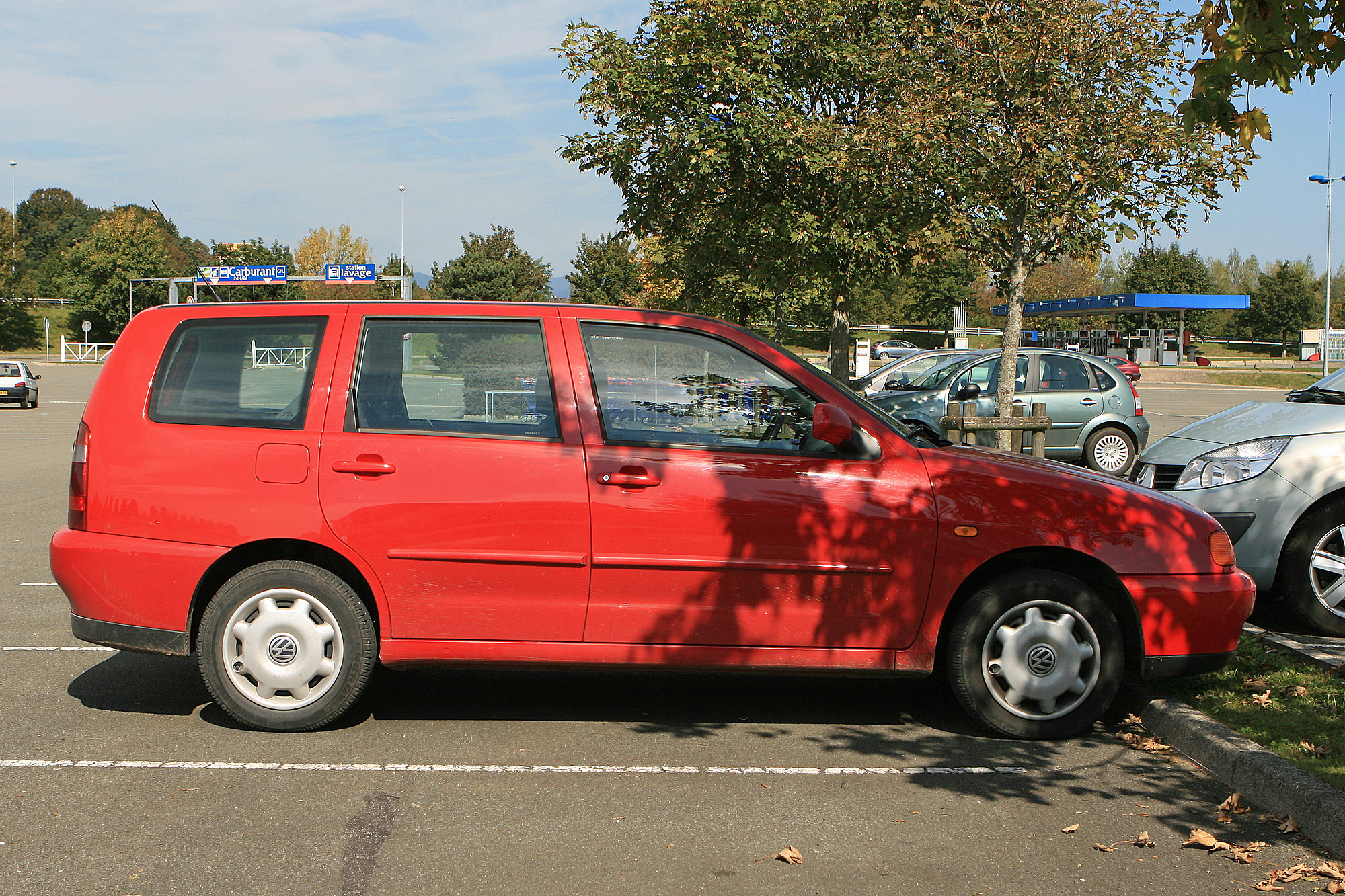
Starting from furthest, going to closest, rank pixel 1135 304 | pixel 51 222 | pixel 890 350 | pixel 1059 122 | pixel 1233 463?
pixel 51 222
pixel 890 350
pixel 1135 304
pixel 1059 122
pixel 1233 463

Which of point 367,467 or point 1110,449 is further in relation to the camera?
point 1110,449

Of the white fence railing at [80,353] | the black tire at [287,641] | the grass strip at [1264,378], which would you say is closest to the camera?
the black tire at [287,641]

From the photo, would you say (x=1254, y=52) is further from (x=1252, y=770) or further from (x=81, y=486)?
(x=81, y=486)

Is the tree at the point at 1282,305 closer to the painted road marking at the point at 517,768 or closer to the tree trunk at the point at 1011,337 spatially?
the tree trunk at the point at 1011,337

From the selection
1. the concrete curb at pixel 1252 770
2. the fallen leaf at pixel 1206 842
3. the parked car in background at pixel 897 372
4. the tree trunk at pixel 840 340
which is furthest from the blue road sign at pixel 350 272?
the fallen leaf at pixel 1206 842

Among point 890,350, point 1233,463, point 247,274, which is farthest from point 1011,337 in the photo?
point 247,274

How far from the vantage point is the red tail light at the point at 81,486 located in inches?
188

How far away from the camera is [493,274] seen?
67750mm

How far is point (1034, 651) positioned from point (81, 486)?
4082 millimetres

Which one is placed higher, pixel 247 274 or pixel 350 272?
pixel 350 272

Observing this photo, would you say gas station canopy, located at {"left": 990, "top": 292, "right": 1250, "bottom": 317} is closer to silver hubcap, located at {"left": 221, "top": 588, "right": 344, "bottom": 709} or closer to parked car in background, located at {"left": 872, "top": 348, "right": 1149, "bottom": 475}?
parked car in background, located at {"left": 872, "top": 348, "right": 1149, "bottom": 475}

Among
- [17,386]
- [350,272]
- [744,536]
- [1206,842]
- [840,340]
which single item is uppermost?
[350,272]

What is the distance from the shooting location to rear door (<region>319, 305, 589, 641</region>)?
4598 mm

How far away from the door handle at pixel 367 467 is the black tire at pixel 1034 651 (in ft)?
8.07
